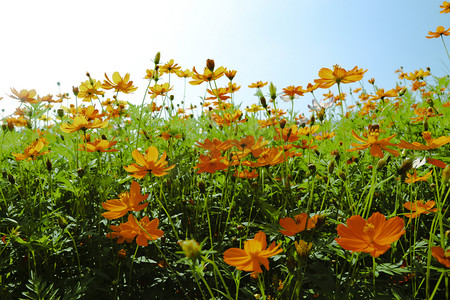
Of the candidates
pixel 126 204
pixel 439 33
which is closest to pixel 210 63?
pixel 126 204

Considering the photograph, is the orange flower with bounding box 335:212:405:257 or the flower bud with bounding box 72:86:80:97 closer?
the orange flower with bounding box 335:212:405:257

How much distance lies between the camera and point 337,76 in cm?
102

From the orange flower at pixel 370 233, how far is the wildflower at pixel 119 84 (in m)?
1.21

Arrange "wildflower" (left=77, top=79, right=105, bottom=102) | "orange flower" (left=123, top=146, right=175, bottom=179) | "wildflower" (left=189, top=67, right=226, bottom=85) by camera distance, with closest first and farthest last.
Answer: "orange flower" (left=123, top=146, right=175, bottom=179) < "wildflower" (left=189, top=67, right=226, bottom=85) < "wildflower" (left=77, top=79, right=105, bottom=102)

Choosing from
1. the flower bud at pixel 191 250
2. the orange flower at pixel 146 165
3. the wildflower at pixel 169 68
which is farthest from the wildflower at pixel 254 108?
the flower bud at pixel 191 250

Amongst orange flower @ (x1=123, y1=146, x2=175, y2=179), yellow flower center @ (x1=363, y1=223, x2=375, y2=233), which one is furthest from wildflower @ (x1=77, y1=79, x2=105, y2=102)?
yellow flower center @ (x1=363, y1=223, x2=375, y2=233)

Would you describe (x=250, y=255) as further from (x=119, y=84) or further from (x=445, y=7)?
(x=445, y=7)

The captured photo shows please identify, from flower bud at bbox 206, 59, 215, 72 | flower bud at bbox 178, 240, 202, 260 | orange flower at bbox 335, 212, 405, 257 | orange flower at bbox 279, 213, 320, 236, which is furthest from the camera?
flower bud at bbox 206, 59, 215, 72

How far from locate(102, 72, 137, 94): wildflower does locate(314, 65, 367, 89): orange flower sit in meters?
0.91

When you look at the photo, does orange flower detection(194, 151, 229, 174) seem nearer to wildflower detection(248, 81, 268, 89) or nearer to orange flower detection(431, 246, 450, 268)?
orange flower detection(431, 246, 450, 268)

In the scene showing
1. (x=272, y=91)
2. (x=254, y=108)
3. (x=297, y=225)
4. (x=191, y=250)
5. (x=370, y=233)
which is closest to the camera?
(x=191, y=250)

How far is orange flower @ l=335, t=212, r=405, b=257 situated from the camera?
62cm

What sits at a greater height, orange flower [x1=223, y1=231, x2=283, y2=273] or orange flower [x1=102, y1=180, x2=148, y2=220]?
orange flower [x1=102, y1=180, x2=148, y2=220]

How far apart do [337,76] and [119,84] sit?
1.01 metres
